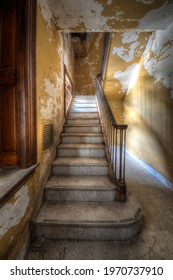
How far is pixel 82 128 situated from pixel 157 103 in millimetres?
2047

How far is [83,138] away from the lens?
10.2 feet

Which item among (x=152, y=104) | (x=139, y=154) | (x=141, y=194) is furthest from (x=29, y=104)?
(x=139, y=154)

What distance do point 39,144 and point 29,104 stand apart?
58cm

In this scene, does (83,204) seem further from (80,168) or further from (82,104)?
(82,104)

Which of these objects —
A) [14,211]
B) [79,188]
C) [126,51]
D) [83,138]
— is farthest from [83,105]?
[14,211]

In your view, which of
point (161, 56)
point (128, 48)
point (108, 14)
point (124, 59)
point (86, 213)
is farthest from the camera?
point (124, 59)

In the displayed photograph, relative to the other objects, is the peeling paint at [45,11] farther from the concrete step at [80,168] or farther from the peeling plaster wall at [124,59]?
the concrete step at [80,168]

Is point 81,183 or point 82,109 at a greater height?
point 82,109

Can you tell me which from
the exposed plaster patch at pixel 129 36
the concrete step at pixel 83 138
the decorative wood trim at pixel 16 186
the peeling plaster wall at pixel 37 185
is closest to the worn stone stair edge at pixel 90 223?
the peeling plaster wall at pixel 37 185

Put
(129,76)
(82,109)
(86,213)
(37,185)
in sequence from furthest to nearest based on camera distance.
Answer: (129,76), (82,109), (37,185), (86,213)

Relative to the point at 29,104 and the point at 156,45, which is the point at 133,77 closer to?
the point at 156,45

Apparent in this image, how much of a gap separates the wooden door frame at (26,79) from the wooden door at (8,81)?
81 millimetres

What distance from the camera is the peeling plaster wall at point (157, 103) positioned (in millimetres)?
2834

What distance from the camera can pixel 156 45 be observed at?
3205 millimetres
